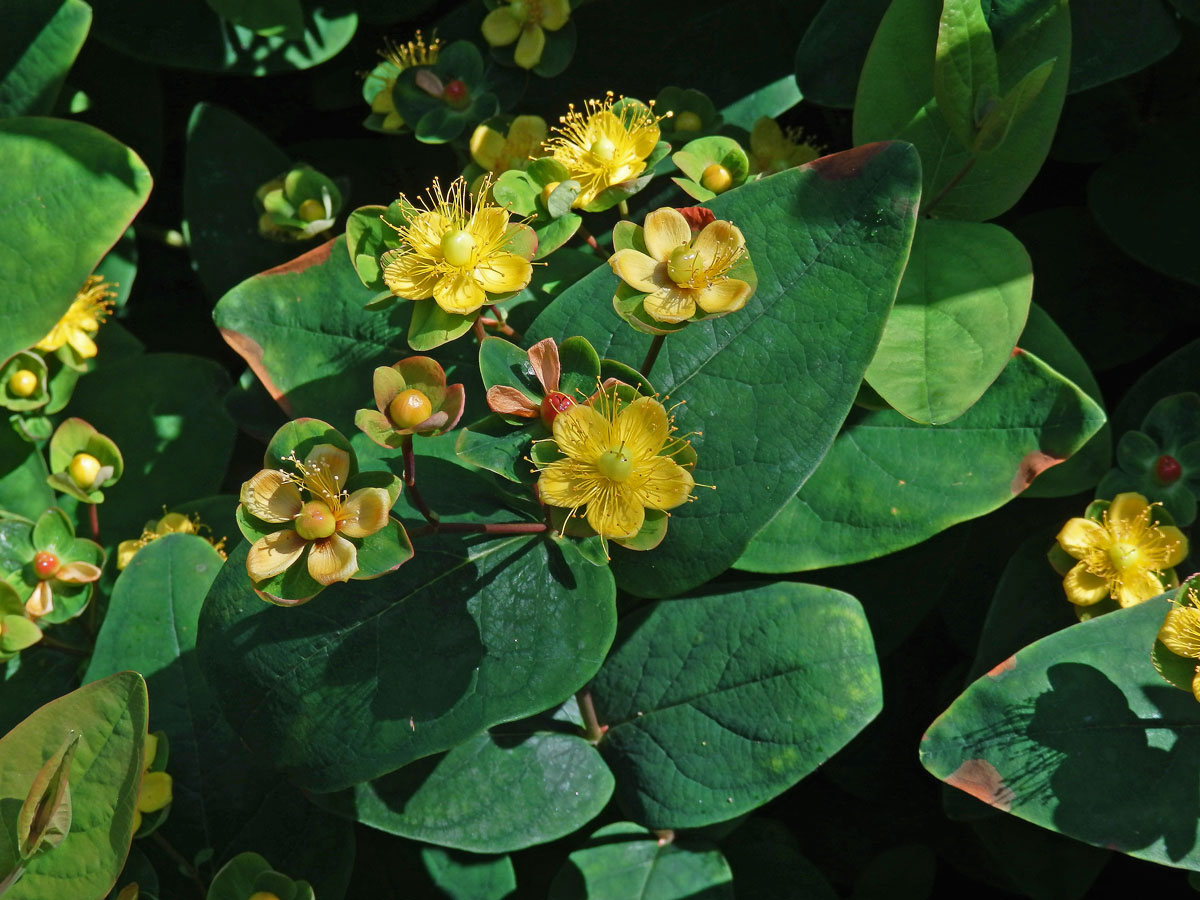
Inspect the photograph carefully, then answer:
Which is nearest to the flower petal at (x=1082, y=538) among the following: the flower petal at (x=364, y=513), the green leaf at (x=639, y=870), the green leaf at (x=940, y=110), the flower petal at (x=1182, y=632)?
the flower petal at (x=1182, y=632)

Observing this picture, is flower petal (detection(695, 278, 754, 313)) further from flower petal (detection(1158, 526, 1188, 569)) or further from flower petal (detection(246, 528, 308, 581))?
flower petal (detection(1158, 526, 1188, 569))

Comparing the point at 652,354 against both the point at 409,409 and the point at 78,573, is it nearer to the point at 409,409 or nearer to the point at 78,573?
the point at 409,409

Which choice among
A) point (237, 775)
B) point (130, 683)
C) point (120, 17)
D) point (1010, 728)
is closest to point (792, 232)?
point (1010, 728)

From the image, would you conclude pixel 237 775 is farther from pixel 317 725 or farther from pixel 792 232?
pixel 792 232

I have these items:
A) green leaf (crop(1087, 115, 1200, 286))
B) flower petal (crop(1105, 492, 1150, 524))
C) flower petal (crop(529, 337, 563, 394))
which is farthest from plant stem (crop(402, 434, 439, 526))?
green leaf (crop(1087, 115, 1200, 286))

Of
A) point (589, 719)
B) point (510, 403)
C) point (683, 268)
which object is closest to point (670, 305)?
point (683, 268)

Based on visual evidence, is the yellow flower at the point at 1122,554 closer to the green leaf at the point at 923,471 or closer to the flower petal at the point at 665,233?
the green leaf at the point at 923,471
